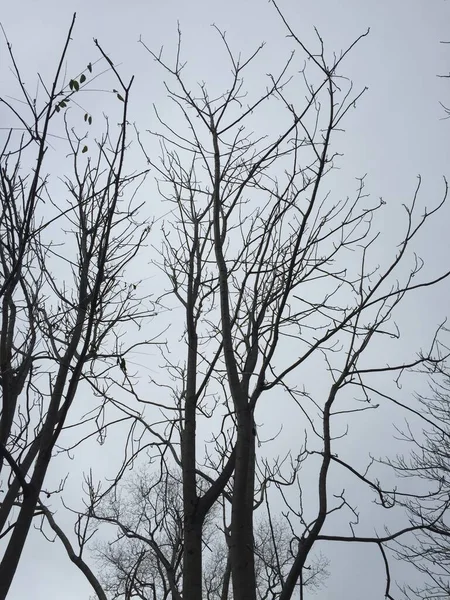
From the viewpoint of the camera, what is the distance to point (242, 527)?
231 cm

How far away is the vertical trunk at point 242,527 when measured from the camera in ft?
7.28

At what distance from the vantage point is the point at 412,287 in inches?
99.8

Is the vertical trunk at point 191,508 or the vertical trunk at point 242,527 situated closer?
the vertical trunk at point 242,527

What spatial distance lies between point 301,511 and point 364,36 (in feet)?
7.79

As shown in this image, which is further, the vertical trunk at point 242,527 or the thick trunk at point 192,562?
the thick trunk at point 192,562

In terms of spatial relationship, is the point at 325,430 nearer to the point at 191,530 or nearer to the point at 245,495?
the point at 245,495

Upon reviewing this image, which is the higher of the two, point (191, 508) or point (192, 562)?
point (191, 508)

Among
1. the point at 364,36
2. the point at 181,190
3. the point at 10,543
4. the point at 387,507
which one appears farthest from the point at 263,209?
the point at 10,543

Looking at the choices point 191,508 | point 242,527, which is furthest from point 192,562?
point 242,527

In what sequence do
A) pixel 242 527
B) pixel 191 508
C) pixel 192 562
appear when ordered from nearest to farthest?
pixel 242 527 → pixel 192 562 → pixel 191 508

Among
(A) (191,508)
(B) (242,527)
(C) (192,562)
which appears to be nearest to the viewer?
(B) (242,527)

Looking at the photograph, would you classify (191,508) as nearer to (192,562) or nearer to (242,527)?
(192,562)

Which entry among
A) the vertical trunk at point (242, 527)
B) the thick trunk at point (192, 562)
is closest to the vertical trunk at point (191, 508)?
the thick trunk at point (192, 562)

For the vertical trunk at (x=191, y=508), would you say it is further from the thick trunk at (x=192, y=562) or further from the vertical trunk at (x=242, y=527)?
the vertical trunk at (x=242, y=527)
